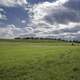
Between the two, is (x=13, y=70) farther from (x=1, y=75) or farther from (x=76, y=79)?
(x=76, y=79)

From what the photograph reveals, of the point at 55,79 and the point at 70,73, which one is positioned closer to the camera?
the point at 55,79

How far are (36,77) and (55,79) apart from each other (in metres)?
2.16

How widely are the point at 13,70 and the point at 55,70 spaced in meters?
5.09

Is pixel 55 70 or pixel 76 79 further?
pixel 55 70

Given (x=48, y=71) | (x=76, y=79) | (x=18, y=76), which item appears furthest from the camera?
(x=48, y=71)

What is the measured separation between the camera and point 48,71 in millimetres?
24922

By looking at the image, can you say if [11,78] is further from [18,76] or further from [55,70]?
[55,70]

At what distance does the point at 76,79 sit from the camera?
69.1 feet

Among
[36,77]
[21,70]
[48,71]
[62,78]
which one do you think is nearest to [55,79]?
[62,78]

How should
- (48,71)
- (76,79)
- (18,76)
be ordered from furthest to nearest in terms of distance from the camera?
(48,71), (18,76), (76,79)

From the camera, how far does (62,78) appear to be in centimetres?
2156

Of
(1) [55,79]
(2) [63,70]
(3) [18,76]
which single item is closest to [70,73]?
(2) [63,70]

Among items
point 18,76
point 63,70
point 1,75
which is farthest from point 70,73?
point 1,75

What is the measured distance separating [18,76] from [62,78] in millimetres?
4742
